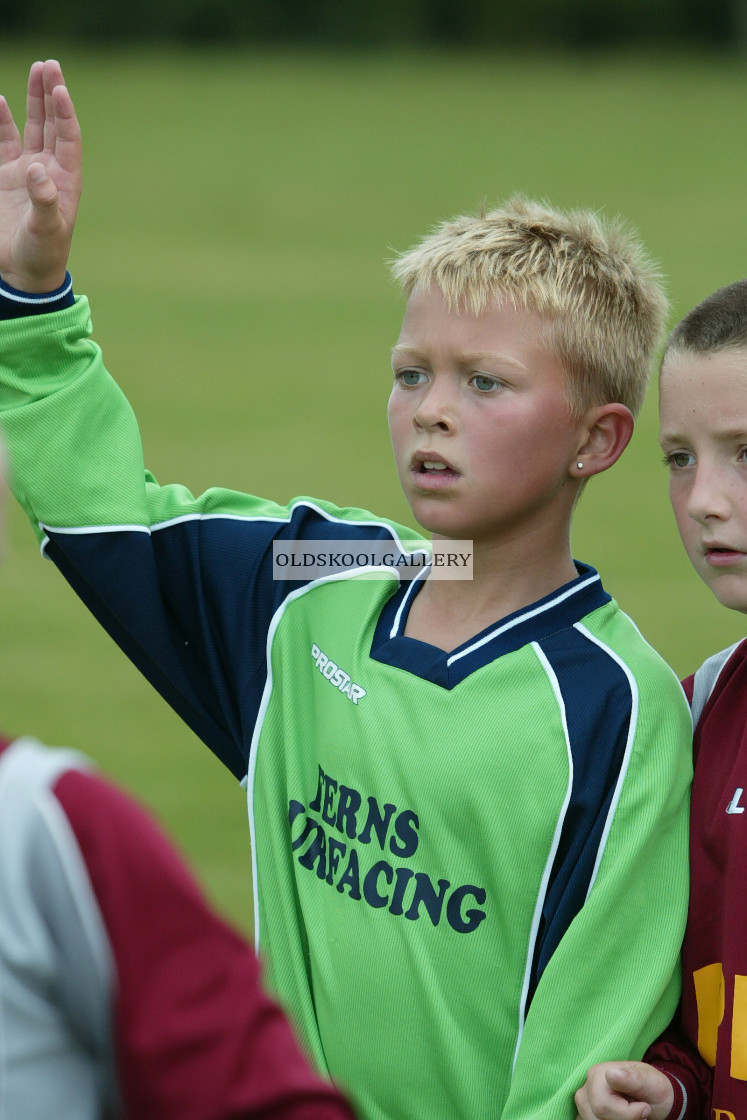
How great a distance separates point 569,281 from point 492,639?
49 cm

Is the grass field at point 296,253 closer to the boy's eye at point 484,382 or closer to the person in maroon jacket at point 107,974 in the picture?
the boy's eye at point 484,382

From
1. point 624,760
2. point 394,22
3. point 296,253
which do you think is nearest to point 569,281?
point 624,760

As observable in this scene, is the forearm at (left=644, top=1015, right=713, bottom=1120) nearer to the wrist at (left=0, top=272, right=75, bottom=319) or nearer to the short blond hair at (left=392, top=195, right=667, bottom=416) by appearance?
the short blond hair at (left=392, top=195, right=667, bottom=416)

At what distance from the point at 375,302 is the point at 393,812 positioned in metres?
12.7

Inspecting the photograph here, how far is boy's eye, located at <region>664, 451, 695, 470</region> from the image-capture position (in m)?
1.83

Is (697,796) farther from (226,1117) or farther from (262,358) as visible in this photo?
(262,358)

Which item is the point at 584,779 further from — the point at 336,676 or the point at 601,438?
the point at 601,438

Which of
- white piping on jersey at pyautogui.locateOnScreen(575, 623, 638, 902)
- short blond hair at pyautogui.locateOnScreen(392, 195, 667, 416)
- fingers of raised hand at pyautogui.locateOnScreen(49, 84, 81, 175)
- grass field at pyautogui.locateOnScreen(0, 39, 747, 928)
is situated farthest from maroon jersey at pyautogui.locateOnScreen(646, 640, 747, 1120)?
fingers of raised hand at pyautogui.locateOnScreen(49, 84, 81, 175)

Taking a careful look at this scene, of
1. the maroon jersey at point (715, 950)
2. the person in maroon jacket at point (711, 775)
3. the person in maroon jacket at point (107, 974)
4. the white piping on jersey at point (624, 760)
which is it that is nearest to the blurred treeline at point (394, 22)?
the person in maroon jacket at point (711, 775)

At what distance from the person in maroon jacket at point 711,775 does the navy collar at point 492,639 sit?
0.52 feet

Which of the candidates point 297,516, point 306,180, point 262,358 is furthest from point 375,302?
point 297,516

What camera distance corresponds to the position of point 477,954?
1732 millimetres

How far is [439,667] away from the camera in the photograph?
1.84m

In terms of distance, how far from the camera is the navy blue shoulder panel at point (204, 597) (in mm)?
1972
